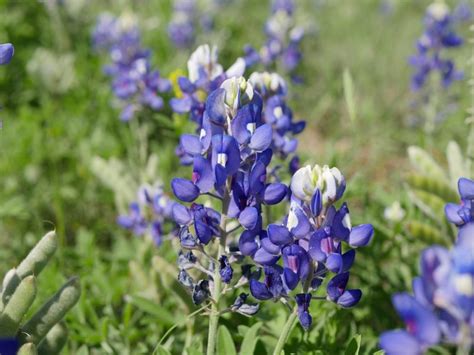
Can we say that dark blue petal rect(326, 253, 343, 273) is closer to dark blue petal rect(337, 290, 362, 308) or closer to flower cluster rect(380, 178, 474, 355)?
dark blue petal rect(337, 290, 362, 308)

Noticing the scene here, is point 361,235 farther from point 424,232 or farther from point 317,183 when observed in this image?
point 424,232

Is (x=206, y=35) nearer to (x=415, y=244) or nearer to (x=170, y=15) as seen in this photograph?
(x=170, y=15)

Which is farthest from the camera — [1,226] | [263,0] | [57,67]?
[263,0]

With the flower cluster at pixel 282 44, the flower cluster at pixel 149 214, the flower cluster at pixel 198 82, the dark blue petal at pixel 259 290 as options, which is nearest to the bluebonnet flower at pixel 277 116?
the flower cluster at pixel 198 82

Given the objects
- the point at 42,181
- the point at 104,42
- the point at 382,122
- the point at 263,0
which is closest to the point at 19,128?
the point at 42,181

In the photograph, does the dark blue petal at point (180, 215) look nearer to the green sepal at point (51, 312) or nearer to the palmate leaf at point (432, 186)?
the green sepal at point (51, 312)

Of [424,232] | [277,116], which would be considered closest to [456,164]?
[424,232]
